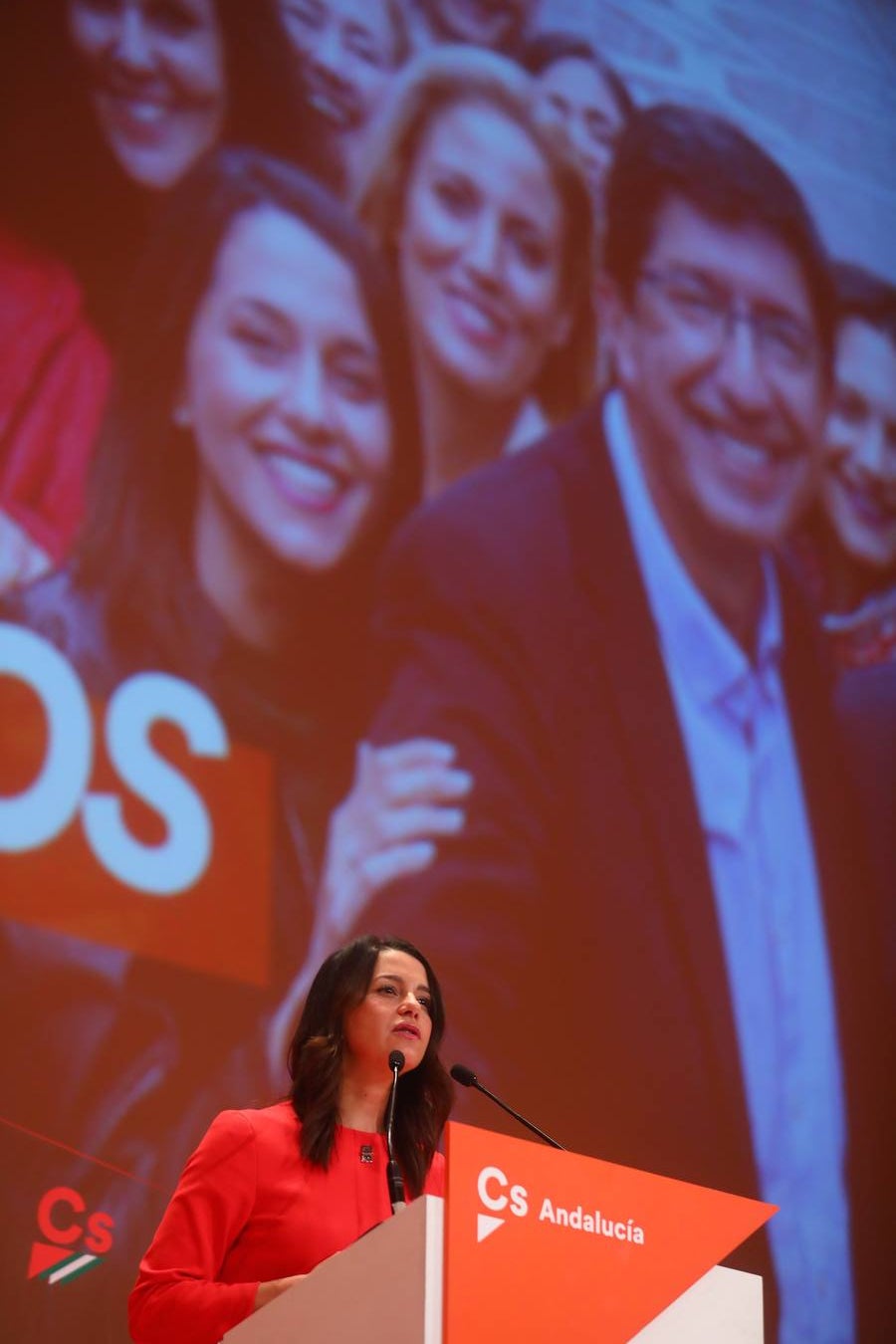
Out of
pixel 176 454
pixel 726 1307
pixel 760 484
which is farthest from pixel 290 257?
pixel 726 1307

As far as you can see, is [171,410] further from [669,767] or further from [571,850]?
[669,767]

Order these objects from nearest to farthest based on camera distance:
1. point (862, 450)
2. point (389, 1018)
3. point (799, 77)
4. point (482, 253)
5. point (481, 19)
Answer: point (389, 1018), point (482, 253), point (481, 19), point (862, 450), point (799, 77)

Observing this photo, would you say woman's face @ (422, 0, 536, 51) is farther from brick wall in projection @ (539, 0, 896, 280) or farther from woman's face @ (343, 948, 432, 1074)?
woman's face @ (343, 948, 432, 1074)

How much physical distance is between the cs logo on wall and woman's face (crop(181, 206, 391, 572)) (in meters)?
1.36

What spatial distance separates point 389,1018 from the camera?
2.75 m

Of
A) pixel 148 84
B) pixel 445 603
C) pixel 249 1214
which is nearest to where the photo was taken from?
pixel 249 1214

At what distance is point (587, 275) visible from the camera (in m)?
4.85

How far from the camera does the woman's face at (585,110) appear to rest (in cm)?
493

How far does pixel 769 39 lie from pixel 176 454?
2.64 m

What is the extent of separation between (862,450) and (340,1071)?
3161 mm

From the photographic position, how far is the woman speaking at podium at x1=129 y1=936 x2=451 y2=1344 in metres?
2.38

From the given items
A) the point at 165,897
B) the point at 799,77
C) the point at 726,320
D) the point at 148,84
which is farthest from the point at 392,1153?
the point at 799,77

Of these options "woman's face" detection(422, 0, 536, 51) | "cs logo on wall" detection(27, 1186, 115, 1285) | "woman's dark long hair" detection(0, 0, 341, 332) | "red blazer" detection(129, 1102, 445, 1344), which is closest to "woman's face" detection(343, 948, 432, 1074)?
"red blazer" detection(129, 1102, 445, 1344)

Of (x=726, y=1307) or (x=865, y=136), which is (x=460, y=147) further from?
(x=726, y=1307)
